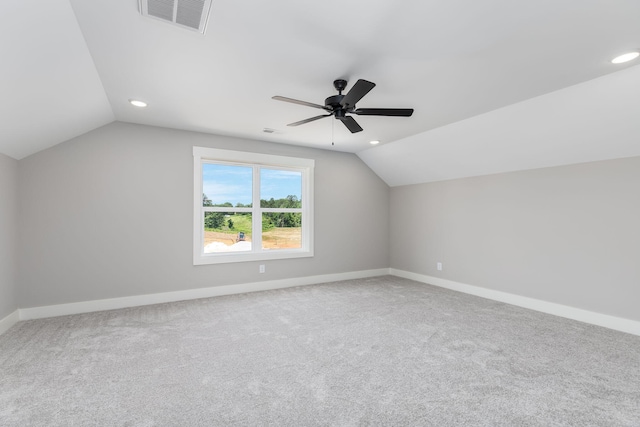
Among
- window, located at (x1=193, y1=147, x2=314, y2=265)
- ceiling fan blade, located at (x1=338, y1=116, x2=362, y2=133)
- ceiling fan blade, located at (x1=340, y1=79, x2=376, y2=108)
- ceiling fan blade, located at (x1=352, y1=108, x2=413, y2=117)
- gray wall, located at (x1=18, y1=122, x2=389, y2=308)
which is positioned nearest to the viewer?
ceiling fan blade, located at (x1=340, y1=79, x2=376, y2=108)

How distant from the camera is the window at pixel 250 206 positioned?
4.45 meters

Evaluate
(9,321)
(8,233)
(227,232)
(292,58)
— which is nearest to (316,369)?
(292,58)

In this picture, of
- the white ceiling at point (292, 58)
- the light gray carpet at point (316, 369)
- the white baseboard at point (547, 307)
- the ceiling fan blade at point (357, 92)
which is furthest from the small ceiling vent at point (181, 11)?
the white baseboard at point (547, 307)

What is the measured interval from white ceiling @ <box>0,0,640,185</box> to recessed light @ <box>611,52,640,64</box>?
44 millimetres

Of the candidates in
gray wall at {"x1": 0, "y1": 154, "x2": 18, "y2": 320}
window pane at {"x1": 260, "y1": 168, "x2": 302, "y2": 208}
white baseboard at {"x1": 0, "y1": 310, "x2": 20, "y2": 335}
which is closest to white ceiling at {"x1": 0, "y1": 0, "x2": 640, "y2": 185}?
gray wall at {"x1": 0, "y1": 154, "x2": 18, "y2": 320}

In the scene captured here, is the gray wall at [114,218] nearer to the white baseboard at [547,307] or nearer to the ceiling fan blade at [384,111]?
the ceiling fan blade at [384,111]

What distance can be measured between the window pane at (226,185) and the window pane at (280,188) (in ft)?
0.79

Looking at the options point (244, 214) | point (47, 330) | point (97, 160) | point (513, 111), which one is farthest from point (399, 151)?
point (47, 330)

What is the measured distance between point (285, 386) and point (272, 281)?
284cm

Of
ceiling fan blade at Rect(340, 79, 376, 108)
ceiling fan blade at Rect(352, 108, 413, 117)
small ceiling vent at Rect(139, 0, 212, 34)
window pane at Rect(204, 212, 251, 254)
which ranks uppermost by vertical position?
small ceiling vent at Rect(139, 0, 212, 34)

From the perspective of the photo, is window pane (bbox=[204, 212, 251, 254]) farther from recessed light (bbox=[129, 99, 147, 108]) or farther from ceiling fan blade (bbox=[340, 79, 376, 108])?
ceiling fan blade (bbox=[340, 79, 376, 108])

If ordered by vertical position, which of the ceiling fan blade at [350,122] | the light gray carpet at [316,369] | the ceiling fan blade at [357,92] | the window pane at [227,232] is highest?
the ceiling fan blade at [357,92]

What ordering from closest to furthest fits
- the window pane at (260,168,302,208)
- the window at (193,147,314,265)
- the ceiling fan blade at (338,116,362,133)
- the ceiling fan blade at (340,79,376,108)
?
1. the ceiling fan blade at (340,79,376,108)
2. the ceiling fan blade at (338,116,362,133)
3. the window at (193,147,314,265)
4. the window pane at (260,168,302,208)

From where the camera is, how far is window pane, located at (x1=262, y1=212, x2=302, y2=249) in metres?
5.02
